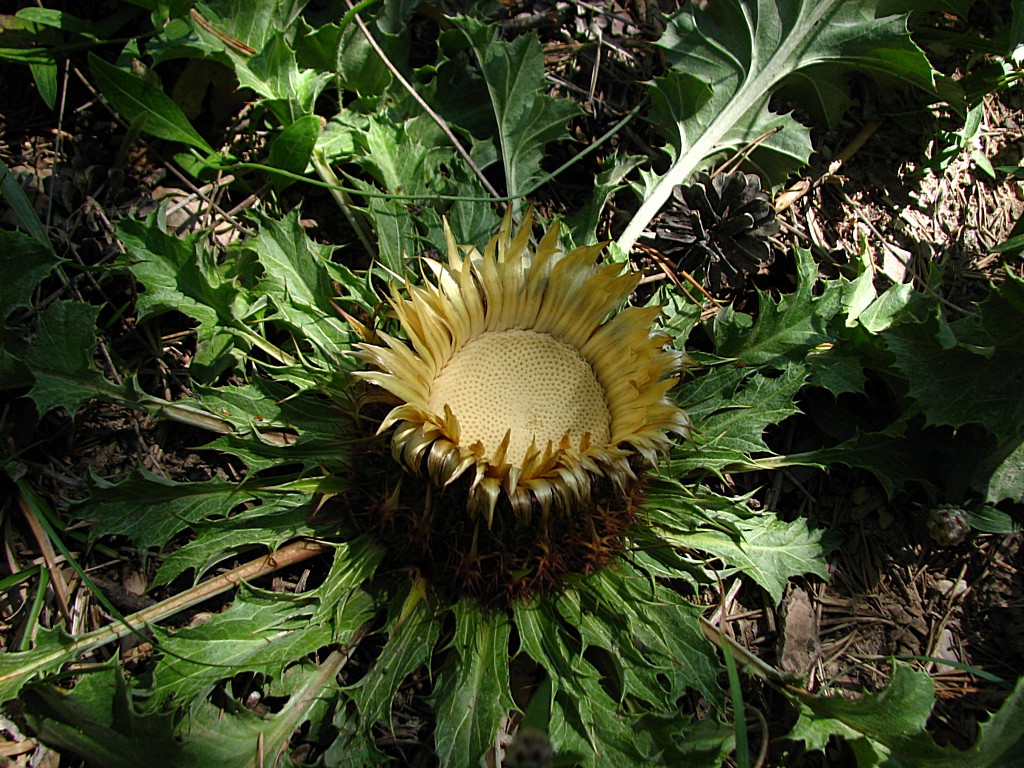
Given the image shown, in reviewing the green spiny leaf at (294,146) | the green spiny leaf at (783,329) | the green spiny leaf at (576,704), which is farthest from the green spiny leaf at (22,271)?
the green spiny leaf at (783,329)

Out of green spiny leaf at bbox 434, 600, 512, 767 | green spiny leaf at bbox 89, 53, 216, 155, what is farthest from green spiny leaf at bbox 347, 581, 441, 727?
green spiny leaf at bbox 89, 53, 216, 155

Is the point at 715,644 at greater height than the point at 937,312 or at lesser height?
lesser

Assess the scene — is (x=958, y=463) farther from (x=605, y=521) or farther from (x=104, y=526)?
(x=104, y=526)

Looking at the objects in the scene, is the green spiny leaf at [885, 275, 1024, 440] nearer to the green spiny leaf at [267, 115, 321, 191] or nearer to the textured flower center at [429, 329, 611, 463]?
the textured flower center at [429, 329, 611, 463]

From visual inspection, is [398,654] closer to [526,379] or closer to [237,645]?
[237,645]

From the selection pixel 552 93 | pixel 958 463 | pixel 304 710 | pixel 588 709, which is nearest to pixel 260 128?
pixel 552 93

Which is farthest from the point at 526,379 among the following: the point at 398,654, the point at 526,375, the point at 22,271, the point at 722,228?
the point at 22,271
